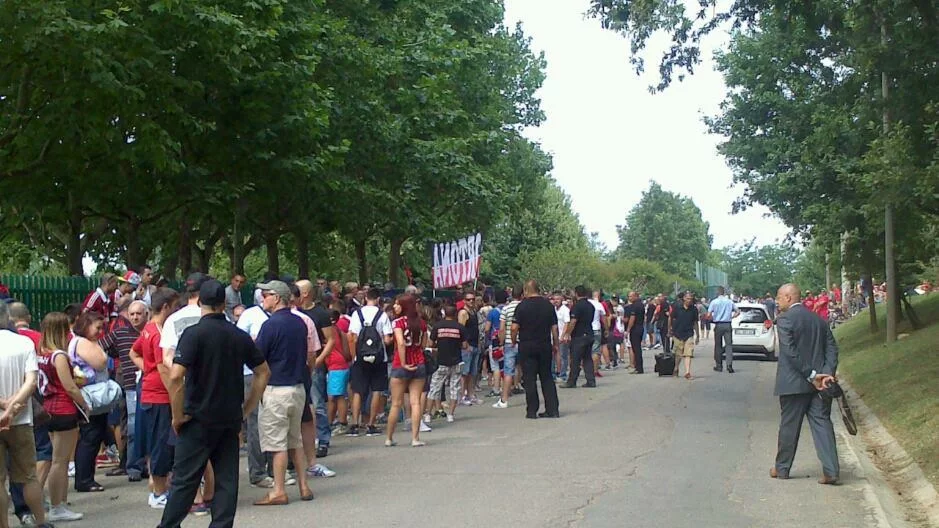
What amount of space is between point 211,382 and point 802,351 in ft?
18.8

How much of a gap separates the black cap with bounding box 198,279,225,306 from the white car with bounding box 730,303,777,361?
2569 centimetres

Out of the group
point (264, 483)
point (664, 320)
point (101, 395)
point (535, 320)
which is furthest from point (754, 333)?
point (101, 395)

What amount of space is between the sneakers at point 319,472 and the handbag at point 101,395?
2114mm

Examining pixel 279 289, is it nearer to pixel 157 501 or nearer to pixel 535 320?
pixel 157 501

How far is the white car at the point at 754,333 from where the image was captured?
32.0 meters

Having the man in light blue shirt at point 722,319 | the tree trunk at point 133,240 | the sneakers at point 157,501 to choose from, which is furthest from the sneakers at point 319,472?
the man in light blue shirt at point 722,319

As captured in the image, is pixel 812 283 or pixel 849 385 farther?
pixel 812 283

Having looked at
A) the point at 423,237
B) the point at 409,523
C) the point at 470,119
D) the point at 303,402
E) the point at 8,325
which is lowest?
the point at 409,523

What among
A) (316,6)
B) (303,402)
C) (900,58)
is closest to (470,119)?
(316,6)

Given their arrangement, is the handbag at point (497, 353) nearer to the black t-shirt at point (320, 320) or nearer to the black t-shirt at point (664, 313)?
the black t-shirt at point (320, 320)

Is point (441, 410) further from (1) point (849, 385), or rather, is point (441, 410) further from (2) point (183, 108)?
(1) point (849, 385)

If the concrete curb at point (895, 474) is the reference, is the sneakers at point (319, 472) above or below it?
above

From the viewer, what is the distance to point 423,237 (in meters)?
30.5

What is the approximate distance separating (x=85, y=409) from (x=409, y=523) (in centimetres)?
287
